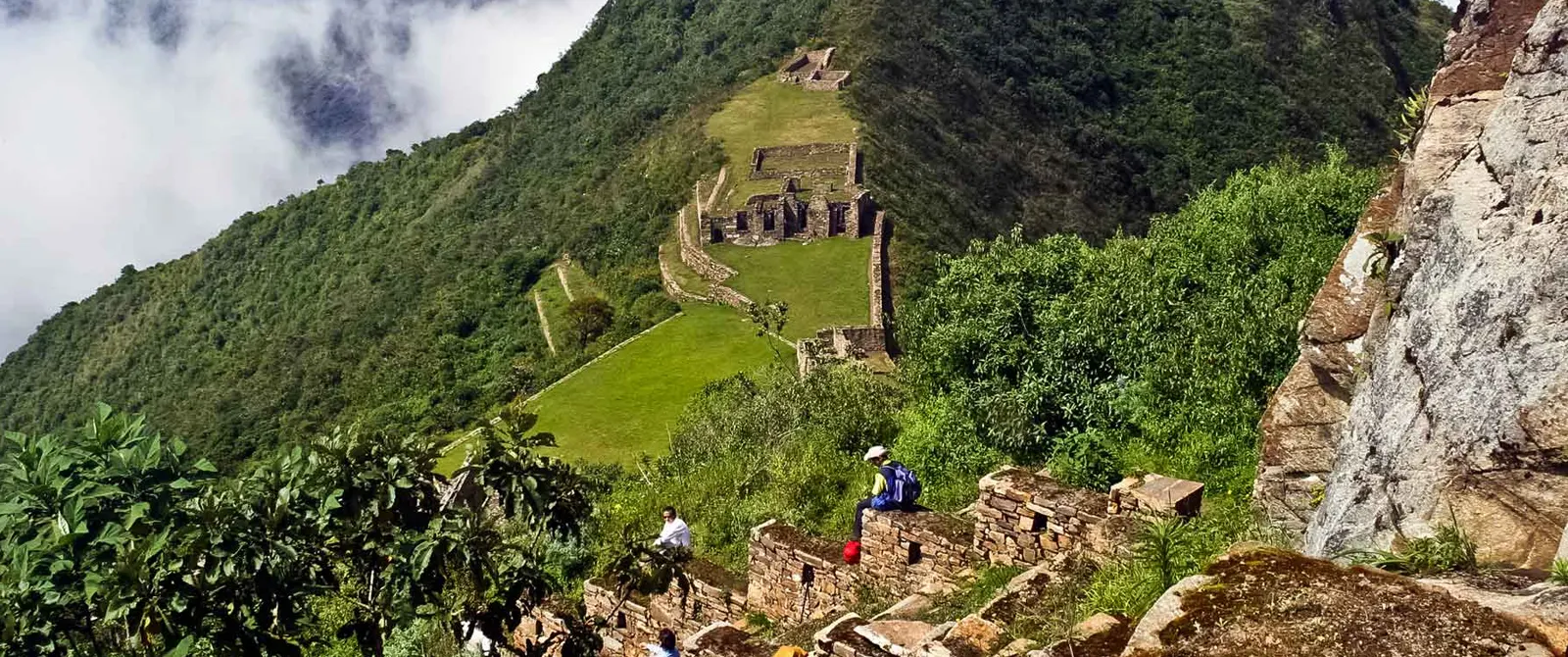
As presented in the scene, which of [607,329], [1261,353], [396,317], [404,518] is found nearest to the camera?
[404,518]

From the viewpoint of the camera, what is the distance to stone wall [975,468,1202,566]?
391 inches

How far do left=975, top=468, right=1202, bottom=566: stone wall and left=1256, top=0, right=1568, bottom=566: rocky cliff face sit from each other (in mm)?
984

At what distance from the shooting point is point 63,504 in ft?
22.8

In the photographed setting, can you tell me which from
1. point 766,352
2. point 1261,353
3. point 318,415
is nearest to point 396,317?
point 318,415

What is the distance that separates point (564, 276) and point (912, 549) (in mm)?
53743

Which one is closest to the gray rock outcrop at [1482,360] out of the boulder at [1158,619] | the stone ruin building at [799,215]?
the boulder at [1158,619]

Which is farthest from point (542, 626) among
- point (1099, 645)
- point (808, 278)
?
point (808, 278)

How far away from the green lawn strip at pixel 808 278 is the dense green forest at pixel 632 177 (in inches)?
122

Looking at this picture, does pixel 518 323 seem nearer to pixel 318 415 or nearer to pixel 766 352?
Result: pixel 318 415

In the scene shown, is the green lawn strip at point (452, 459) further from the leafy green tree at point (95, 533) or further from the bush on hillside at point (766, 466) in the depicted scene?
the leafy green tree at point (95, 533)

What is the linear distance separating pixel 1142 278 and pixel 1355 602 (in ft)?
45.9

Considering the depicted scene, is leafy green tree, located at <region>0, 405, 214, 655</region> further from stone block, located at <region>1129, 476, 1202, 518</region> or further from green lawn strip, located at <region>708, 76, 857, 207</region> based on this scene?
green lawn strip, located at <region>708, 76, 857, 207</region>

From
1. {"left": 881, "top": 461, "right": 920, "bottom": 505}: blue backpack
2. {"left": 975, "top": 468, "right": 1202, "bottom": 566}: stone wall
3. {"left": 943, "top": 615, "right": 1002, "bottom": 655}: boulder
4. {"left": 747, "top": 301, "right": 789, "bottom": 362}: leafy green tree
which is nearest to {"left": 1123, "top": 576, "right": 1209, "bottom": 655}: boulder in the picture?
{"left": 943, "top": 615, "right": 1002, "bottom": 655}: boulder

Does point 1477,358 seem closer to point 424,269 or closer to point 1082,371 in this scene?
point 1082,371
